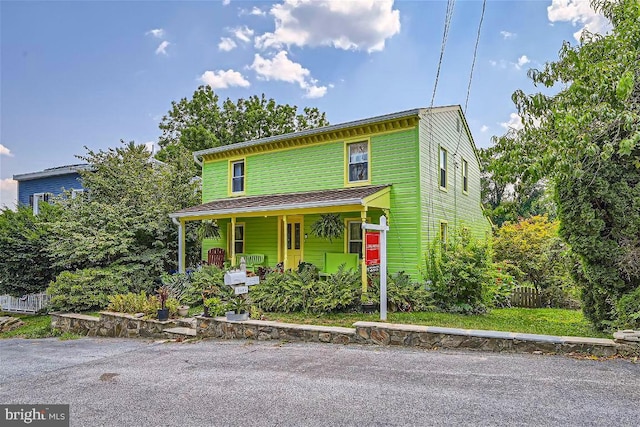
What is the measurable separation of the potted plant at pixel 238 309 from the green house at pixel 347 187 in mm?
3410

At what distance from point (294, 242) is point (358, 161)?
366 cm

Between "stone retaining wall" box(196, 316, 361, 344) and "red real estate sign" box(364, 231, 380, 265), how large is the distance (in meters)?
1.83

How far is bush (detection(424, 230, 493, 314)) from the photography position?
8.88m

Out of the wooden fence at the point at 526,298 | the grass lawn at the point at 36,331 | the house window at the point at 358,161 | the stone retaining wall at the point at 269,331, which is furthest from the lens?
the wooden fence at the point at 526,298

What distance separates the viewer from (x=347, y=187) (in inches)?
467

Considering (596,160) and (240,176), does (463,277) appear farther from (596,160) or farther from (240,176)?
(240,176)

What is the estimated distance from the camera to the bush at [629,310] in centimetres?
566

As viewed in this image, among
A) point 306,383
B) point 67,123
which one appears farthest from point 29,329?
point 306,383

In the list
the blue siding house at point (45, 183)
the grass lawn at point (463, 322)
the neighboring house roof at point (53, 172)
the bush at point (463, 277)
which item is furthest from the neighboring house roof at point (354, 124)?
the blue siding house at point (45, 183)

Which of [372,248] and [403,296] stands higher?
[372,248]

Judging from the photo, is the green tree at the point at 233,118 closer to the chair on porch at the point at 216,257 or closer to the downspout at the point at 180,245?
the chair on porch at the point at 216,257

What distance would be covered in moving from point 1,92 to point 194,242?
31.1ft

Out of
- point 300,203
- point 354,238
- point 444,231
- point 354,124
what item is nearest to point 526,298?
point 444,231

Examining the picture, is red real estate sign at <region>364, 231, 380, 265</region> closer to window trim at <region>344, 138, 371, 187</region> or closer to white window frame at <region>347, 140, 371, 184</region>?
window trim at <region>344, 138, 371, 187</region>
